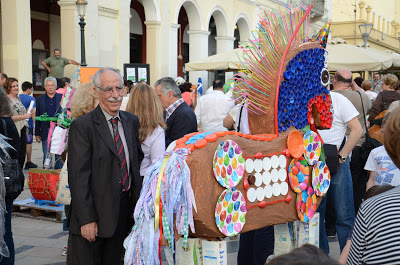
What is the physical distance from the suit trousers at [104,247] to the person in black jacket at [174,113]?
5.41ft

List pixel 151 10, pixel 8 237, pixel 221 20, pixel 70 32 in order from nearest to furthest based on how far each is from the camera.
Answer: pixel 8 237 < pixel 70 32 < pixel 151 10 < pixel 221 20

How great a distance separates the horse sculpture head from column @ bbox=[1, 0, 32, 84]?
9502mm

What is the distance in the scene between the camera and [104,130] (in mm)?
3004

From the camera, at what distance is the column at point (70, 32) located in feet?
42.1

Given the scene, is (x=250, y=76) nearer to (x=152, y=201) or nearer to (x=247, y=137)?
(x=247, y=137)

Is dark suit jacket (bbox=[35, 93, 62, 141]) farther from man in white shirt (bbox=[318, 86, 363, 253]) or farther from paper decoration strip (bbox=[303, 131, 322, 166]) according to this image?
paper decoration strip (bbox=[303, 131, 322, 166])

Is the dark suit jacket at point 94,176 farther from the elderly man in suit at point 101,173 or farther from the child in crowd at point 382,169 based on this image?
the child in crowd at point 382,169

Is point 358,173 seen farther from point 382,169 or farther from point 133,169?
point 133,169

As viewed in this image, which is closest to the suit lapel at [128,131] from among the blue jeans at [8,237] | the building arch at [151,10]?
the blue jeans at [8,237]

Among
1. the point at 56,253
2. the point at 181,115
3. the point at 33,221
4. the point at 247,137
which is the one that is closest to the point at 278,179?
the point at 247,137

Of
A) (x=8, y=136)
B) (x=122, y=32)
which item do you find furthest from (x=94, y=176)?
(x=122, y=32)

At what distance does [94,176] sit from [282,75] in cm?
136

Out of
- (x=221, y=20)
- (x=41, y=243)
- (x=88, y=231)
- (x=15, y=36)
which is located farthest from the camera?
(x=221, y=20)

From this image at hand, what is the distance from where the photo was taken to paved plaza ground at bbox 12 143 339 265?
470 centimetres
